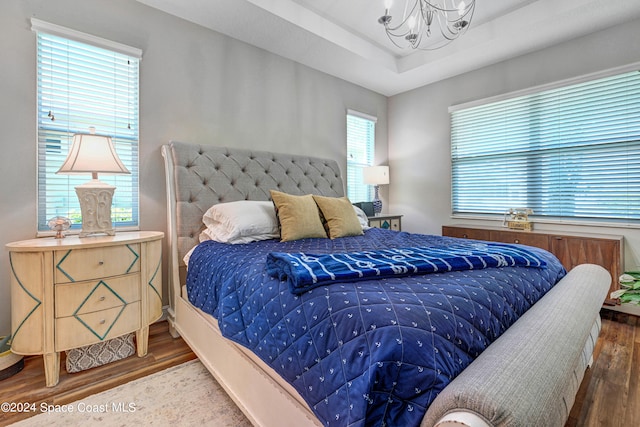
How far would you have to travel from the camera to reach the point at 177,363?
183 centimetres

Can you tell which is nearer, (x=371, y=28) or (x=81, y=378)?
(x=81, y=378)

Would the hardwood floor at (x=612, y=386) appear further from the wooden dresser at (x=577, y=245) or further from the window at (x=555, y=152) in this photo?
the window at (x=555, y=152)

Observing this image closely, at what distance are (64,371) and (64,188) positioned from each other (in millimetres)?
1153

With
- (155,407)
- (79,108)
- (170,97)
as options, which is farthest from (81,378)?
(170,97)

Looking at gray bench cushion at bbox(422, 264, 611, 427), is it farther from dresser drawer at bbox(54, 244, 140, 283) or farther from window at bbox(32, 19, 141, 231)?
window at bbox(32, 19, 141, 231)

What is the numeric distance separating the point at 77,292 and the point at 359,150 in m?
3.33

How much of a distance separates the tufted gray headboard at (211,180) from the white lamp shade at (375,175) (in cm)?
99

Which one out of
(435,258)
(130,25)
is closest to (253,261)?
(435,258)

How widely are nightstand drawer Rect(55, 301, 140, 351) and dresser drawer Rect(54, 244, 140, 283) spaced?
0.71 ft

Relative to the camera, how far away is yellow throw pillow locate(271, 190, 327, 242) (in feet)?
6.99

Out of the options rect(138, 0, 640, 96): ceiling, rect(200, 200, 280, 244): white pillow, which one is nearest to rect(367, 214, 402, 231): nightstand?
rect(200, 200, 280, 244): white pillow

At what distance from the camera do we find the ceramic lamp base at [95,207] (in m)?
1.86

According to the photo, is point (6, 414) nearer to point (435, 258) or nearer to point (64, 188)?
point (64, 188)

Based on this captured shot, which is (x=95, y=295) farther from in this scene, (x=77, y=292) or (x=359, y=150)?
(x=359, y=150)
